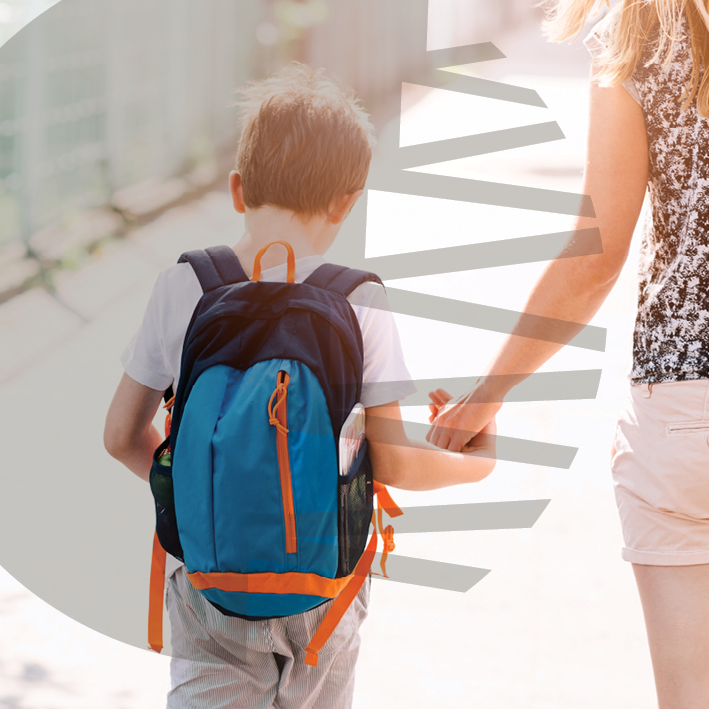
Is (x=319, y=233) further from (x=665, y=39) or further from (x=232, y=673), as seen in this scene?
(x=232, y=673)

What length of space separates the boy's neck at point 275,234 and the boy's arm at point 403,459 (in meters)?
0.31

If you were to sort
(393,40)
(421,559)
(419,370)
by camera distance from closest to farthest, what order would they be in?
(421,559)
(419,370)
(393,40)

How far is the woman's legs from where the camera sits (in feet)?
4.37

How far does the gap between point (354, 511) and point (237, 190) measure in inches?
23.8

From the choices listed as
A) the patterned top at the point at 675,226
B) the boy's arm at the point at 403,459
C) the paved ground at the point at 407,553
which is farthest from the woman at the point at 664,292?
the paved ground at the point at 407,553

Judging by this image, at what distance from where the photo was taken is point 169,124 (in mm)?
8227

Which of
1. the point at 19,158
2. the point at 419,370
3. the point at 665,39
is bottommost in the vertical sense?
the point at 419,370

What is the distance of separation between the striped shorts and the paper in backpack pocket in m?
0.29

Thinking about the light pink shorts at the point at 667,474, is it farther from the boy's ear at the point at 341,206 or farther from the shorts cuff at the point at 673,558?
the boy's ear at the point at 341,206

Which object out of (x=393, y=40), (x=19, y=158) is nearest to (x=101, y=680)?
(x=19, y=158)

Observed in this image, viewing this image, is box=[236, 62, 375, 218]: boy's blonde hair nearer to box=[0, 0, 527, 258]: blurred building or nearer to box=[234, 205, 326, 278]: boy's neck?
box=[234, 205, 326, 278]: boy's neck

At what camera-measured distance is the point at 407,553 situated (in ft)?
11.5

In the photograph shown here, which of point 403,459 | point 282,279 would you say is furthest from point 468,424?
point 282,279

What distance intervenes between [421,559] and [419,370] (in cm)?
127
